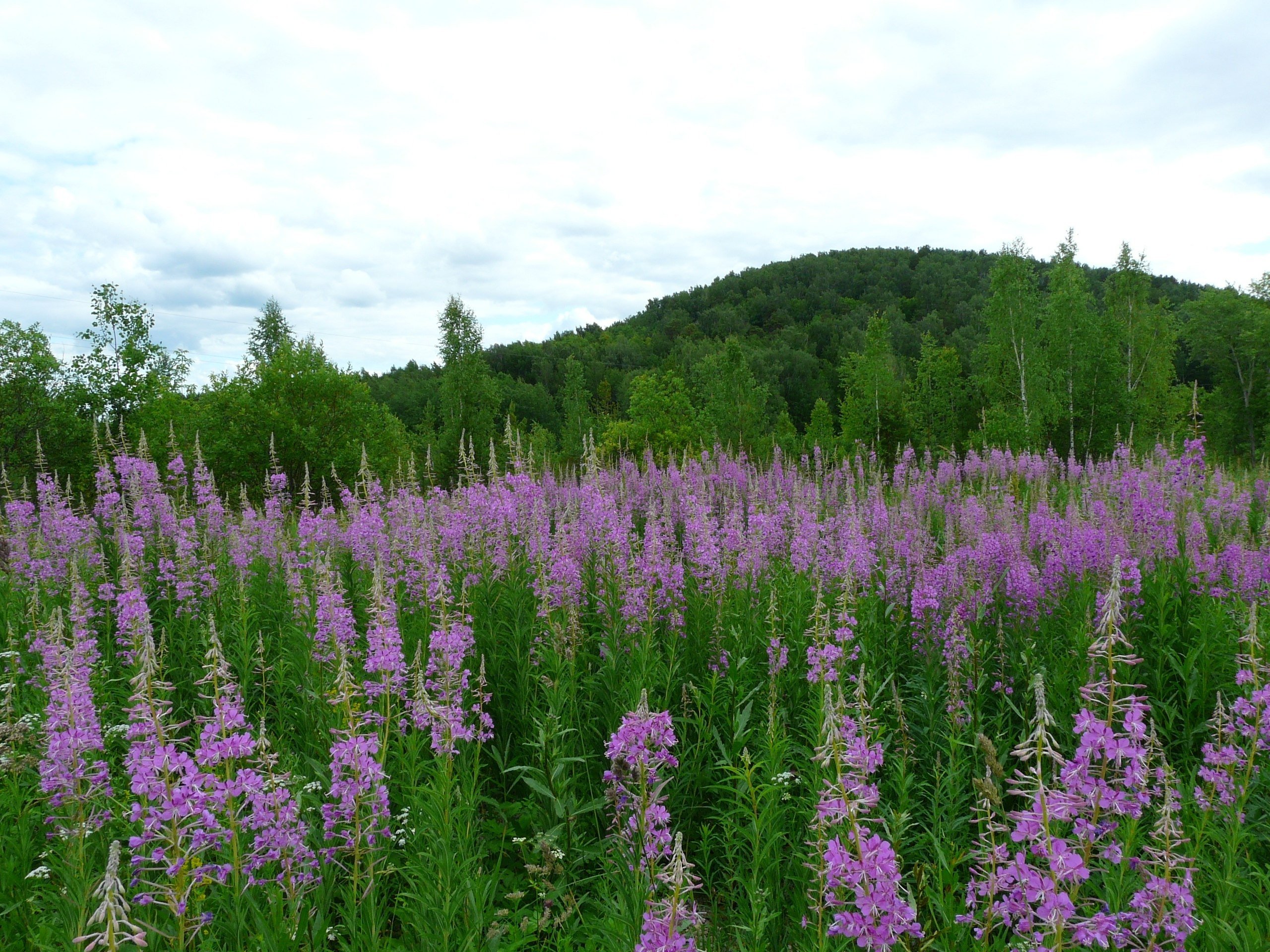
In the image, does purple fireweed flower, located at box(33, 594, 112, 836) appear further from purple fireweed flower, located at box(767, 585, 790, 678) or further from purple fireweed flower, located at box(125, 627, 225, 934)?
purple fireweed flower, located at box(767, 585, 790, 678)

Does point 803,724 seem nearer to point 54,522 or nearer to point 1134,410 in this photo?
point 54,522

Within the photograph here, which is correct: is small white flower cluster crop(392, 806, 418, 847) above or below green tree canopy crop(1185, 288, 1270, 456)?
below

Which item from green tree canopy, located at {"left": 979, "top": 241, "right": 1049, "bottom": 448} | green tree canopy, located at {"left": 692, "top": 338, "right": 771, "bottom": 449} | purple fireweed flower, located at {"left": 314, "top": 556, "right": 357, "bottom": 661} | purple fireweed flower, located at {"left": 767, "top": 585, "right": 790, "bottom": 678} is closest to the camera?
purple fireweed flower, located at {"left": 314, "top": 556, "right": 357, "bottom": 661}

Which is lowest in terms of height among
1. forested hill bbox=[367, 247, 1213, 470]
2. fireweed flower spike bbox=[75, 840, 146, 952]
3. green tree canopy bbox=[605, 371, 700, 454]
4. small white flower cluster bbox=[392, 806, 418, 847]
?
small white flower cluster bbox=[392, 806, 418, 847]

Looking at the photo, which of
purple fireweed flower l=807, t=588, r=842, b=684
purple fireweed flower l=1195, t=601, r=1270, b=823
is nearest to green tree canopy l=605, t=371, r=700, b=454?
purple fireweed flower l=807, t=588, r=842, b=684

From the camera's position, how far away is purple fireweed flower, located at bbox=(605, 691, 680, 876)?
8.68 feet

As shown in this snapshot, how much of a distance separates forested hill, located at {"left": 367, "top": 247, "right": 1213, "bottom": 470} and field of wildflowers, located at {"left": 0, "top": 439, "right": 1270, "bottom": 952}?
4935 cm

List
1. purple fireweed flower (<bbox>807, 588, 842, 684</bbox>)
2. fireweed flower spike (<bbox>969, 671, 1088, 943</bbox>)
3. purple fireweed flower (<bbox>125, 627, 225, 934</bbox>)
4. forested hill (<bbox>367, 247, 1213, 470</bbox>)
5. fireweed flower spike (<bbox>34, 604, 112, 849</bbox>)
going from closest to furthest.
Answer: fireweed flower spike (<bbox>969, 671, 1088, 943</bbox>), purple fireweed flower (<bbox>125, 627, 225, 934</bbox>), fireweed flower spike (<bbox>34, 604, 112, 849</bbox>), purple fireweed flower (<bbox>807, 588, 842, 684</bbox>), forested hill (<bbox>367, 247, 1213, 470</bbox>)

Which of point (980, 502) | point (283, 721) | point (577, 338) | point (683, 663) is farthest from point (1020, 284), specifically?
point (577, 338)

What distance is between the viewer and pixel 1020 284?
31766 millimetres

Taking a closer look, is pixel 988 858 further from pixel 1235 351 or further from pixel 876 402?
pixel 1235 351

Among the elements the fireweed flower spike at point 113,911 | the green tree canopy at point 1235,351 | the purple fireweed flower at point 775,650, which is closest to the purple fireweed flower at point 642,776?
the fireweed flower spike at point 113,911

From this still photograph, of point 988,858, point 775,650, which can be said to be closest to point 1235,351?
point 775,650

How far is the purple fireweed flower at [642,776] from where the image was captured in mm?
2645
